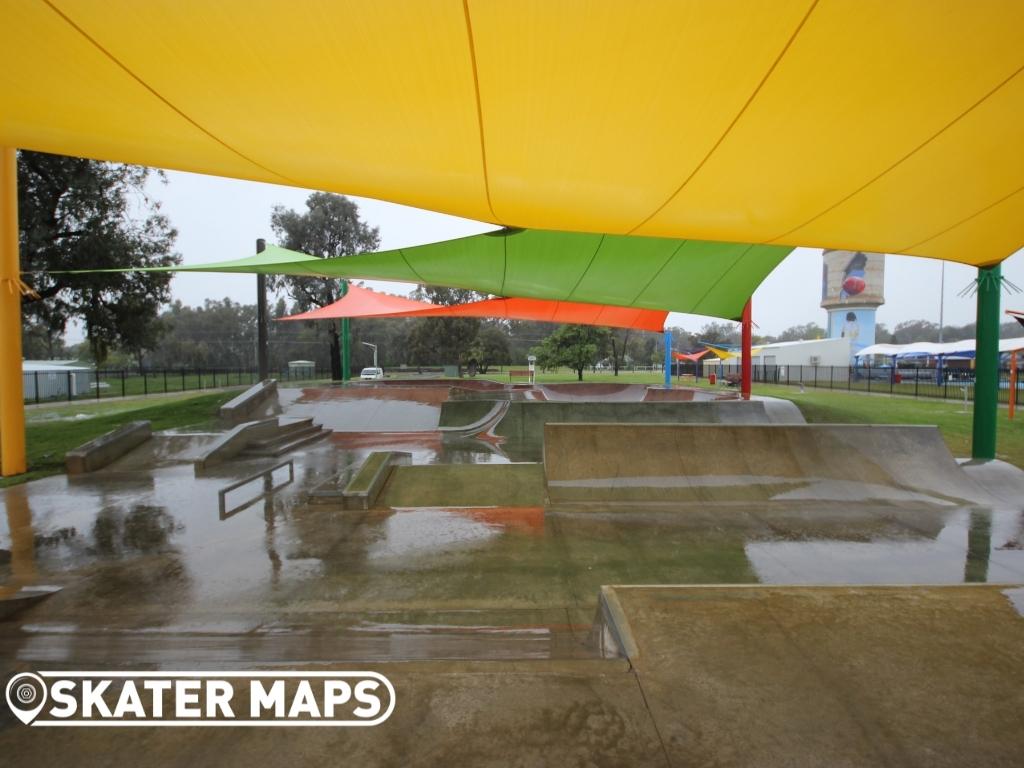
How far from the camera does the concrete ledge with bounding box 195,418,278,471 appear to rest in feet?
31.2

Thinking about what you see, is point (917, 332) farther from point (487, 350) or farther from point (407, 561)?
point (407, 561)

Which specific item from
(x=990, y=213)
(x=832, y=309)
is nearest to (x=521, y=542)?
(x=990, y=213)

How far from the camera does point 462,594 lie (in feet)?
14.1

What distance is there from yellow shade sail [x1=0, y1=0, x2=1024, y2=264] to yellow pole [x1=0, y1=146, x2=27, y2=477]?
670cm

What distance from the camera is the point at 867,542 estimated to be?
5.52 m

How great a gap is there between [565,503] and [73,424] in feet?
49.1

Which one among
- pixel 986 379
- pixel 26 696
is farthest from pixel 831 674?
pixel 986 379

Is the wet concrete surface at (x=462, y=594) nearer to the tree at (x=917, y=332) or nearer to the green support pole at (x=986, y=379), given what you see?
the green support pole at (x=986, y=379)

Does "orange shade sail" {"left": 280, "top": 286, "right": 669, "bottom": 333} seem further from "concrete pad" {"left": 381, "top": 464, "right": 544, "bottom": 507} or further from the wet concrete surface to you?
the wet concrete surface

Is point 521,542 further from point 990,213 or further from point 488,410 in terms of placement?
point 488,410

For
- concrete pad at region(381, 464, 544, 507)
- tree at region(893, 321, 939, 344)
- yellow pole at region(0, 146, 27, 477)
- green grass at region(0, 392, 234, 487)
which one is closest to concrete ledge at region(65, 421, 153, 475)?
green grass at region(0, 392, 234, 487)

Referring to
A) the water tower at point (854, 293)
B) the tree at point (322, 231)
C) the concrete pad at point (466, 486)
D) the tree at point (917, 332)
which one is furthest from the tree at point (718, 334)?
the concrete pad at point (466, 486)

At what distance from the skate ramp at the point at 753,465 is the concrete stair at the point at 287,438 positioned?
6.67 m

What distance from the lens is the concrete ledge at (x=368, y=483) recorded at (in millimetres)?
6871
